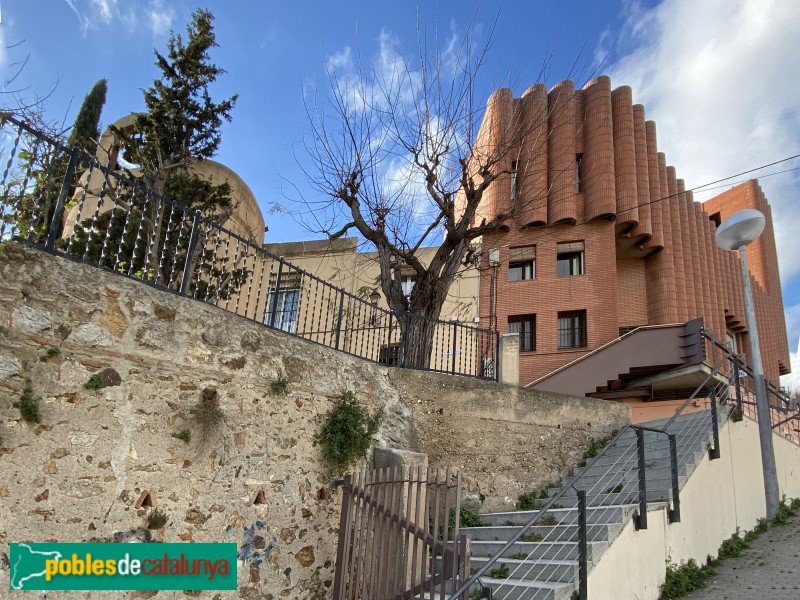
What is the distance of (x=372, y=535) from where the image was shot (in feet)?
16.2

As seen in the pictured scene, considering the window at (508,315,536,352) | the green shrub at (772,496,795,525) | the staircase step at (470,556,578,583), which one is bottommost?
the staircase step at (470,556,578,583)

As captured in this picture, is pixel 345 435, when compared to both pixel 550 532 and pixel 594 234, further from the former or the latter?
pixel 594 234

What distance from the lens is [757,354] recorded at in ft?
21.0

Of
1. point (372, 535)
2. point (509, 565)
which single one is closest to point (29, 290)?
point (372, 535)

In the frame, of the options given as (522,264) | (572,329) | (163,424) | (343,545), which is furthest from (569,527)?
(522,264)

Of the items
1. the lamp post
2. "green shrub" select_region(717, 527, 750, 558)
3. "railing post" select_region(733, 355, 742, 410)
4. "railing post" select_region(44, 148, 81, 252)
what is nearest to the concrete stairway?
"railing post" select_region(733, 355, 742, 410)

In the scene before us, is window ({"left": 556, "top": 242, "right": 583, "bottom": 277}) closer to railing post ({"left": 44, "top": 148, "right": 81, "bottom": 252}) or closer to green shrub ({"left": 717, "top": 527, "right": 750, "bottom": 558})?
green shrub ({"left": 717, "top": 527, "right": 750, "bottom": 558})

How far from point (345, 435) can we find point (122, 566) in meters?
2.59

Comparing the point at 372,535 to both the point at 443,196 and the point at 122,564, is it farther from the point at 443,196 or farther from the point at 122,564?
A: the point at 443,196

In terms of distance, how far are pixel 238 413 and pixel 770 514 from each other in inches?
230

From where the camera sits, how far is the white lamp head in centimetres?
634

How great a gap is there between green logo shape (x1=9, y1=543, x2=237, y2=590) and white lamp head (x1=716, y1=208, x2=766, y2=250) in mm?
6191

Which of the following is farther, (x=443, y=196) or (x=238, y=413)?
(x=443, y=196)

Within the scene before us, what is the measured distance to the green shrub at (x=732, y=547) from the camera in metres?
6.65
